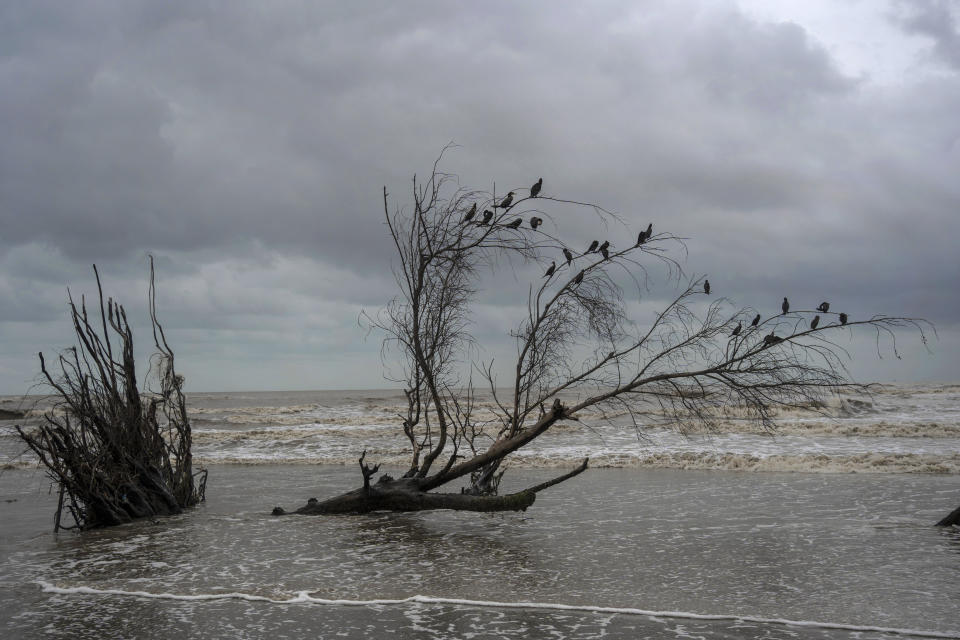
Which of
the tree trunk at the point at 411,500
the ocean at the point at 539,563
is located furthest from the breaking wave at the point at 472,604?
the tree trunk at the point at 411,500

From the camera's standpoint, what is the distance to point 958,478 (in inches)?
486

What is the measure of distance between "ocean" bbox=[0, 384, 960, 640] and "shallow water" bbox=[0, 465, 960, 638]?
2 cm

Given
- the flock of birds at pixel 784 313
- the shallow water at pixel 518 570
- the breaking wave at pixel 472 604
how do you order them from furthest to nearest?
the flock of birds at pixel 784 313, the shallow water at pixel 518 570, the breaking wave at pixel 472 604

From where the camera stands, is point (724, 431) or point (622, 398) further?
point (724, 431)

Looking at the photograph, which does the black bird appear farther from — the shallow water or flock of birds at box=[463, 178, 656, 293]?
the shallow water

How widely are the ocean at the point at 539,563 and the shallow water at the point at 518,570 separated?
2cm

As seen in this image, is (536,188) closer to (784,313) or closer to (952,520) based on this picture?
(784,313)

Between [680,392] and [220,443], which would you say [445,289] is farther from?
[220,443]

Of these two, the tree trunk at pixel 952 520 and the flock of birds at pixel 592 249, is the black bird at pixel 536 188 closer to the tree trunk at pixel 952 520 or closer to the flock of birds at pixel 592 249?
the flock of birds at pixel 592 249

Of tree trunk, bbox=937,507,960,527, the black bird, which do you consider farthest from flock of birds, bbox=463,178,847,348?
tree trunk, bbox=937,507,960,527

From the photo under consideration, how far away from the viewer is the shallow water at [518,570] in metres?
4.95

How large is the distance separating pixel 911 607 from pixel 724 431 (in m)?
14.5

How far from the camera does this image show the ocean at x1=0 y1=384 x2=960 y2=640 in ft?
16.3

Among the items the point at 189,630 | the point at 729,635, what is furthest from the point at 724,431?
the point at 189,630
